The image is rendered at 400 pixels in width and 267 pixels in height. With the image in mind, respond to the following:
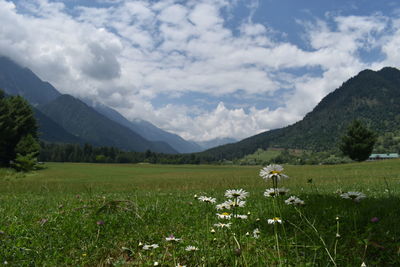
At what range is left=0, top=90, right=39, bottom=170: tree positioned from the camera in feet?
189

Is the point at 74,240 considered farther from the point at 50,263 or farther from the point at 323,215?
the point at 323,215

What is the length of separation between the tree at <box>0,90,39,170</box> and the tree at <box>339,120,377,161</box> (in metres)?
79.0

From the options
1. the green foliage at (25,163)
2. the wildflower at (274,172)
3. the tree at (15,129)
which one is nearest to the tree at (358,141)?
the green foliage at (25,163)

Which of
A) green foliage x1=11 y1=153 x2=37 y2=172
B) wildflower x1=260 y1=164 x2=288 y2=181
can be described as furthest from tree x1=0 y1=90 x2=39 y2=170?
wildflower x1=260 y1=164 x2=288 y2=181

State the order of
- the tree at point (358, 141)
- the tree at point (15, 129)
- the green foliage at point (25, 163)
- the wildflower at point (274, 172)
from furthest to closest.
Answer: the tree at point (358, 141)
the tree at point (15, 129)
the green foliage at point (25, 163)
the wildflower at point (274, 172)

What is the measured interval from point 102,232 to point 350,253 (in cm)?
384

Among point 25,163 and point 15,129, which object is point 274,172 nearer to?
point 25,163

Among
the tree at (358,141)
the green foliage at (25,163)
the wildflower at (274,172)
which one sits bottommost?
the green foliage at (25,163)

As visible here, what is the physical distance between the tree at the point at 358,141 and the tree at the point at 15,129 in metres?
79.0

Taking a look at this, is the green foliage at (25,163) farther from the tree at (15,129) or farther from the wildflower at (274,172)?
the wildflower at (274,172)

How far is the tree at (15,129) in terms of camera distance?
57750 millimetres

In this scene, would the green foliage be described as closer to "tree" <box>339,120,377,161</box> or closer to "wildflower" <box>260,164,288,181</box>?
"wildflower" <box>260,164,288,181</box>

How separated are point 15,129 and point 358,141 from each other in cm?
8649

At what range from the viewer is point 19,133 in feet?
212
